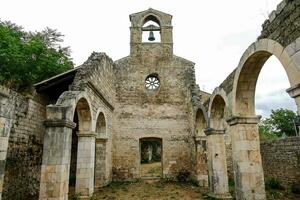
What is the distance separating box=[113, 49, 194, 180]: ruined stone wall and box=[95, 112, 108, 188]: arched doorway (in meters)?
1.87

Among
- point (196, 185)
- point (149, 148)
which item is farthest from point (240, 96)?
point (149, 148)

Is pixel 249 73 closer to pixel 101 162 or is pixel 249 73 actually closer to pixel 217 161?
pixel 217 161

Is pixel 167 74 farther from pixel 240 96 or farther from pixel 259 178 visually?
pixel 259 178

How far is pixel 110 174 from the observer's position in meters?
11.3

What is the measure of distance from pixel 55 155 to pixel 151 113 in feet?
24.2

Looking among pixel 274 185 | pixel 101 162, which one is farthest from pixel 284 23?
pixel 101 162

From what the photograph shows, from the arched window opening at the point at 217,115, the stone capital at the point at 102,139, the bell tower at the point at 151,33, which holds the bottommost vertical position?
the stone capital at the point at 102,139

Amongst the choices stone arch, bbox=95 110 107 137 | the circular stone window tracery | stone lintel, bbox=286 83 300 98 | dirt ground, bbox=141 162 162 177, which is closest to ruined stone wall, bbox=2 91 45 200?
stone arch, bbox=95 110 107 137

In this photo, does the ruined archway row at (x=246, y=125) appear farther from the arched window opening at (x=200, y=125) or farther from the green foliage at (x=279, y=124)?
the green foliage at (x=279, y=124)

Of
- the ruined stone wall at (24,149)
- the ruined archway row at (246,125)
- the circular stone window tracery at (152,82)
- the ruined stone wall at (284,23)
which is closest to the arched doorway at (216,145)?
the ruined archway row at (246,125)

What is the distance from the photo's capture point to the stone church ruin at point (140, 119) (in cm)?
548

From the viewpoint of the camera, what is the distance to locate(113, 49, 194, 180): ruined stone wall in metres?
12.2

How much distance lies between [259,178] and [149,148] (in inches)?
760

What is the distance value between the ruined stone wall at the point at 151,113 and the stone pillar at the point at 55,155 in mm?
6299
